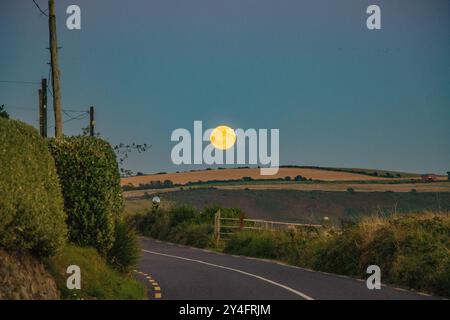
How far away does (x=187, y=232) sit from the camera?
47.5 meters

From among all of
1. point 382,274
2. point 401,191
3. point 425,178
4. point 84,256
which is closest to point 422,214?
point 382,274

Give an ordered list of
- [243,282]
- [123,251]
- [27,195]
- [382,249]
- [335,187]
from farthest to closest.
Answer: [335,187]
[382,249]
[243,282]
[123,251]
[27,195]

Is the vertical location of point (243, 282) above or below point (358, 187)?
above

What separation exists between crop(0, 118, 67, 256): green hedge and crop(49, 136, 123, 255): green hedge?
2219mm

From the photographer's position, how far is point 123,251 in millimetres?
21281

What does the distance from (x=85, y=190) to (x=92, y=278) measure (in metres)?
2.81

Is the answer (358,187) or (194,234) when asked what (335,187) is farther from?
(194,234)

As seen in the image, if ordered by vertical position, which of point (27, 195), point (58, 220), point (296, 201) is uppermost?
point (27, 195)

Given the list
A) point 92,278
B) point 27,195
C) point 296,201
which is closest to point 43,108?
point 92,278

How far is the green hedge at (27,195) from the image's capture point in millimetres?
14719

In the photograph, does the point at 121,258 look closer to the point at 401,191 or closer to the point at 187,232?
the point at 187,232

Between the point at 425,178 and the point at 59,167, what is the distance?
87.4 metres
